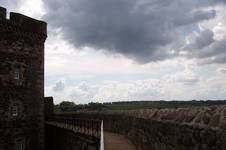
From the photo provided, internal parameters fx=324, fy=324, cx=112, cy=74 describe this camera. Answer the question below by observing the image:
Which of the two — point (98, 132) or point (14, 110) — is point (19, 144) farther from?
point (98, 132)

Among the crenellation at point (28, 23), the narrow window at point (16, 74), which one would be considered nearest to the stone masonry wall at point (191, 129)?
the narrow window at point (16, 74)

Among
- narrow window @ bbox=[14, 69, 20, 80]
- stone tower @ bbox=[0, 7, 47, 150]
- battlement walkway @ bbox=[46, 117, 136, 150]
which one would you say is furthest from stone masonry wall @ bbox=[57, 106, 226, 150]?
narrow window @ bbox=[14, 69, 20, 80]

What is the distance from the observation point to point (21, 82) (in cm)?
2697

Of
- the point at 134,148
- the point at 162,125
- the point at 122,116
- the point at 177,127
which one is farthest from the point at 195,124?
the point at 122,116

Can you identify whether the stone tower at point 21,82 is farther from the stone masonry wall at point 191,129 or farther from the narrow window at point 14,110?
the stone masonry wall at point 191,129

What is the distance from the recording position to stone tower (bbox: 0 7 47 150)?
84.1 feet

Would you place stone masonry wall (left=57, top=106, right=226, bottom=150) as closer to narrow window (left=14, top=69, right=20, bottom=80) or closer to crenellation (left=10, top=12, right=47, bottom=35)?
narrow window (left=14, top=69, right=20, bottom=80)

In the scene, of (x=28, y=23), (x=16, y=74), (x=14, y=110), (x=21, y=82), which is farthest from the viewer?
Answer: (x=28, y=23)

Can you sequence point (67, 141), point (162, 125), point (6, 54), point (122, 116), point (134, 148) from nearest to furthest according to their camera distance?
point (162, 125), point (134, 148), point (122, 116), point (67, 141), point (6, 54)

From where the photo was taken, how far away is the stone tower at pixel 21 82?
84.1 ft

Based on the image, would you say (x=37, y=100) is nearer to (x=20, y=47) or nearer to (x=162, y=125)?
(x=20, y=47)

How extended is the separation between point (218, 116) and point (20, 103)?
80.1 feet

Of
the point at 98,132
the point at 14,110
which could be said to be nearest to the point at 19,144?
the point at 14,110

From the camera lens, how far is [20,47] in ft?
88.2
